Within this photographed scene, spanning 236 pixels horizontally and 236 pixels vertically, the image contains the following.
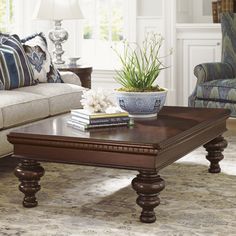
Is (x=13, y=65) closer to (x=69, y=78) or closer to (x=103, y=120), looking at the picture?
(x=69, y=78)

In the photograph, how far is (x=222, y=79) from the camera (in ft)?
17.8

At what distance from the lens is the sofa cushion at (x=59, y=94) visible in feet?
15.7

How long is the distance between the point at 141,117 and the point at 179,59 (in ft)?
9.48

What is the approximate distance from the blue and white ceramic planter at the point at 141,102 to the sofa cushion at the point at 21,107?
76cm

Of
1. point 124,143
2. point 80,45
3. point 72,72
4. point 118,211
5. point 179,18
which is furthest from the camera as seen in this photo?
point 80,45

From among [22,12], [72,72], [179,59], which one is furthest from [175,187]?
[22,12]

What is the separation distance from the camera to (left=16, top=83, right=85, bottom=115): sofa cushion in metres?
4.78

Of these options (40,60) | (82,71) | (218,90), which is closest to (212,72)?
(218,90)

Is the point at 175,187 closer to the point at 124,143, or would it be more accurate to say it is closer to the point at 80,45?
the point at 124,143

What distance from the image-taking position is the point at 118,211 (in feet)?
11.2

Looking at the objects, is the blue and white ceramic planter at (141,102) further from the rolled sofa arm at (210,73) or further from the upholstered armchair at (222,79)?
the rolled sofa arm at (210,73)

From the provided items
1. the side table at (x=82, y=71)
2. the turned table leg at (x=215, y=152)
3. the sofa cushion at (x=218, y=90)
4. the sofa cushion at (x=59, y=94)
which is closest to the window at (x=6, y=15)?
the side table at (x=82, y=71)

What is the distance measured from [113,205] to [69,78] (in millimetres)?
2118

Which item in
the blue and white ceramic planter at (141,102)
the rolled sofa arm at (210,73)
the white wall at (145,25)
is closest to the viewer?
the blue and white ceramic planter at (141,102)
